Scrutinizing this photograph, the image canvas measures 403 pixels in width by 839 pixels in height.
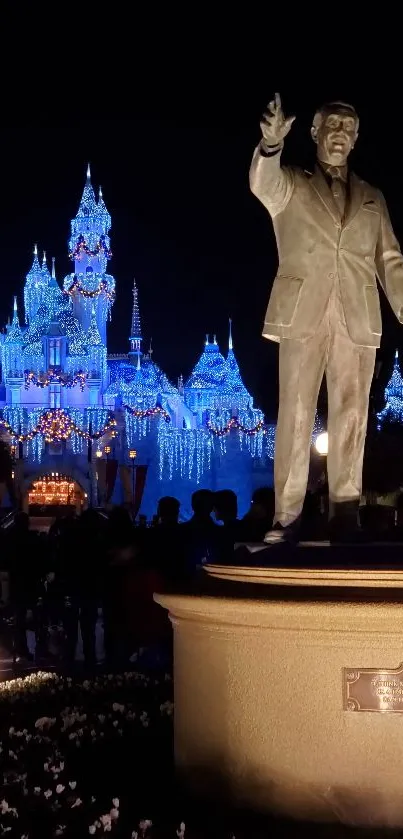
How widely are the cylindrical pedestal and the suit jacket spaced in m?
1.75

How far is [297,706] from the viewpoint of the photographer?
14.5ft

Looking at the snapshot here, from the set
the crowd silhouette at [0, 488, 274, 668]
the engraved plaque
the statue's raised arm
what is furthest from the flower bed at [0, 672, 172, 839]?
the statue's raised arm

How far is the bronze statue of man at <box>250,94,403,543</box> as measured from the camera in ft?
18.7

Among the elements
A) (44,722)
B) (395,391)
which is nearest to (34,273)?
(395,391)

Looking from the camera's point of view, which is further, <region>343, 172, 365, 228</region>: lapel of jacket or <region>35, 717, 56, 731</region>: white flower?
<region>35, 717, 56, 731</region>: white flower

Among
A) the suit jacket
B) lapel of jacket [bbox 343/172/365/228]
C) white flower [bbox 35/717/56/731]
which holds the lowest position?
white flower [bbox 35/717/56/731]

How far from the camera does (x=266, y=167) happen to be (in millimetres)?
5504

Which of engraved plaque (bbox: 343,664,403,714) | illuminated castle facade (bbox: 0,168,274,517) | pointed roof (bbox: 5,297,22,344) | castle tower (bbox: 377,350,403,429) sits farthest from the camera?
pointed roof (bbox: 5,297,22,344)

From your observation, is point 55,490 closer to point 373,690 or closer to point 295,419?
point 295,419

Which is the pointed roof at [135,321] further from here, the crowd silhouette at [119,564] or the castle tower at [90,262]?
the crowd silhouette at [119,564]

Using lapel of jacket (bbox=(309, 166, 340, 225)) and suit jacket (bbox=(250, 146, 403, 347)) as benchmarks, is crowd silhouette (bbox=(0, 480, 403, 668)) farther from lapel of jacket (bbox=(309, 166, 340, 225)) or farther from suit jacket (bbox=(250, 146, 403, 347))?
lapel of jacket (bbox=(309, 166, 340, 225))

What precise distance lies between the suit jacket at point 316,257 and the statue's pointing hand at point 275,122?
0.28 m

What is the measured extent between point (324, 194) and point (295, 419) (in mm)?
1308

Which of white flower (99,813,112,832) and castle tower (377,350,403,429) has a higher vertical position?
castle tower (377,350,403,429)
